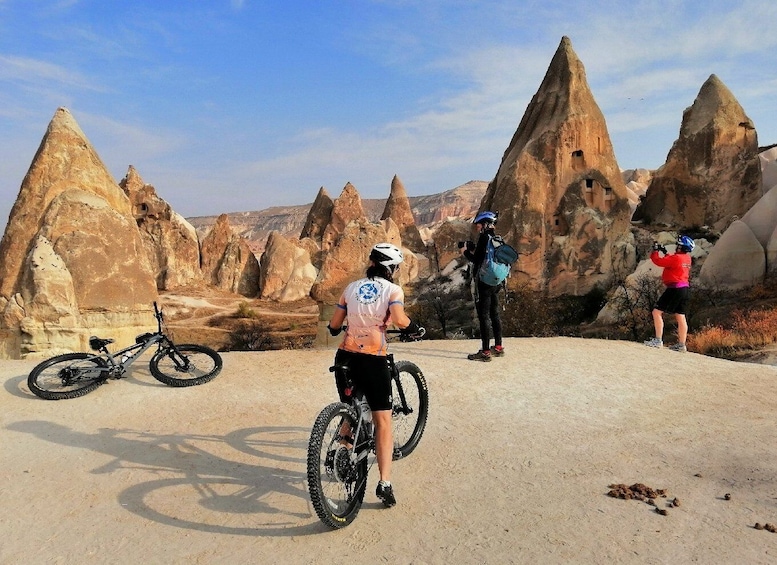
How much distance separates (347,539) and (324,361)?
398 centimetres

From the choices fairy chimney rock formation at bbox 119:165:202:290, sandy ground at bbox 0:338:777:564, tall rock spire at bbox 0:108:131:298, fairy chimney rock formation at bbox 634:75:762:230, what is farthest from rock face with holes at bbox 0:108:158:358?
fairy chimney rock formation at bbox 634:75:762:230

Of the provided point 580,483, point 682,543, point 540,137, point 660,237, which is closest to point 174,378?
point 580,483

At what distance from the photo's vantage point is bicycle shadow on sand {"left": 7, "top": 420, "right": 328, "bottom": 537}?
338 cm

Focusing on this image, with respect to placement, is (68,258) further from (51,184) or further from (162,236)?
(162,236)

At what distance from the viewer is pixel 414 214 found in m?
110

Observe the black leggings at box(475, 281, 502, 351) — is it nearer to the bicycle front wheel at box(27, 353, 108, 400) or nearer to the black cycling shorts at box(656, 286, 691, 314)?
the black cycling shorts at box(656, 286, 691, 314)

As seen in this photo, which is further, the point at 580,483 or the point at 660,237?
the point at 660,237

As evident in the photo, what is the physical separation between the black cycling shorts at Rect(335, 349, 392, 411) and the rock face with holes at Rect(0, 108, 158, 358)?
21.9 feet

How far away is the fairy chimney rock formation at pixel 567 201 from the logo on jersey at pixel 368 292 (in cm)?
1752

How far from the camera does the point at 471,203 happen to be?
112000 millimetres

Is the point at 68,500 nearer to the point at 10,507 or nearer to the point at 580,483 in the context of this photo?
the point at 10,507

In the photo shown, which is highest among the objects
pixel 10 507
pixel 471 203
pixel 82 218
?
pixel 471 203

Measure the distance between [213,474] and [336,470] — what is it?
1.23 metres

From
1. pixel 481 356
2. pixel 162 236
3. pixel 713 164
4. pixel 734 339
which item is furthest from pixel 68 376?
pixel 162 236
